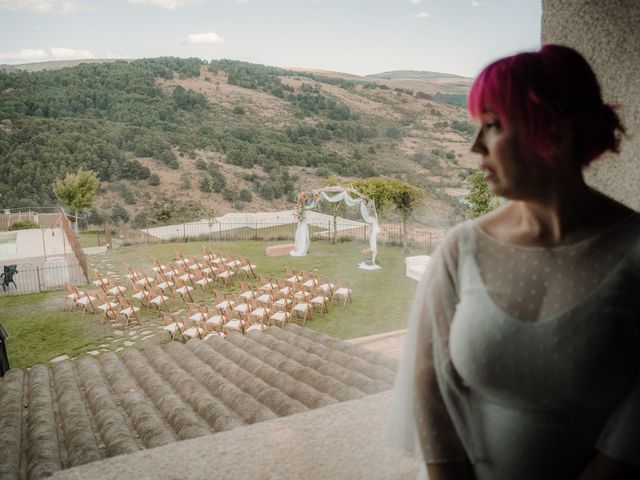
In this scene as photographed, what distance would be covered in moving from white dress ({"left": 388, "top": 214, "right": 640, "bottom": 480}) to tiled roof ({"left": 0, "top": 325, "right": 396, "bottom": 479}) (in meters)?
2.00

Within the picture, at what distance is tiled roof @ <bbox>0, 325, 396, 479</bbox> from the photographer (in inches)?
109

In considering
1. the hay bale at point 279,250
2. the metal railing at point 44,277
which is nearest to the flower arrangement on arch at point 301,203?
the hay bale at point 279,250

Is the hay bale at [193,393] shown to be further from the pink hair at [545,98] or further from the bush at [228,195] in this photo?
the bush at [228,195]

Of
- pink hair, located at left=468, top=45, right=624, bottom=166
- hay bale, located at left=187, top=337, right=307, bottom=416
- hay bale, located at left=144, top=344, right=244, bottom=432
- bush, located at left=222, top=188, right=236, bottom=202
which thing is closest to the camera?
pink hair, located at left=468, top=45, right=624, bottom=166

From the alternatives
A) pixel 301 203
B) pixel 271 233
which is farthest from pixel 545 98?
pixel 271 233

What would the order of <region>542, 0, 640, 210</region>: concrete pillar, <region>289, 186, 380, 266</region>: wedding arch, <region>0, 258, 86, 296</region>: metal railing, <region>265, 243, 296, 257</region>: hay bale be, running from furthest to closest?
<region>265, 243, 296, 257</region>: hay bale < <region>289, 186, 380, 266</region>: wedding arch < <region>0, 258, 86, 296</region>: metal railing < <region>542, 0, 640, 210</region>: concrete pillar

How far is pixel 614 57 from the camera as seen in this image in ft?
3.97

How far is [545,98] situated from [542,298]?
0.22 metres

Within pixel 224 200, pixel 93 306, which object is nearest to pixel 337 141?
pixel 224 200

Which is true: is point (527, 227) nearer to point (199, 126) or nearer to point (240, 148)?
point (240, 148)

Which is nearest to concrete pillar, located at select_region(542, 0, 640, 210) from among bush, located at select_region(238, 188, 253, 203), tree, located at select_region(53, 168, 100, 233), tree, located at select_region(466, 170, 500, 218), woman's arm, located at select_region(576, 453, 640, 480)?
woman's arm, located at select_region(576, 453, 640, 480)

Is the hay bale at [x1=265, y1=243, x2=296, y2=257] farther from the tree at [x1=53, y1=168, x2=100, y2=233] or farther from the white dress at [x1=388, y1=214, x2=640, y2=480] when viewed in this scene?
the white dress at [x1=388, y1=214, x2=640, y2=480]

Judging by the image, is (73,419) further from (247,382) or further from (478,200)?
(478,200)

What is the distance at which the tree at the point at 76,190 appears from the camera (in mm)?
18828
